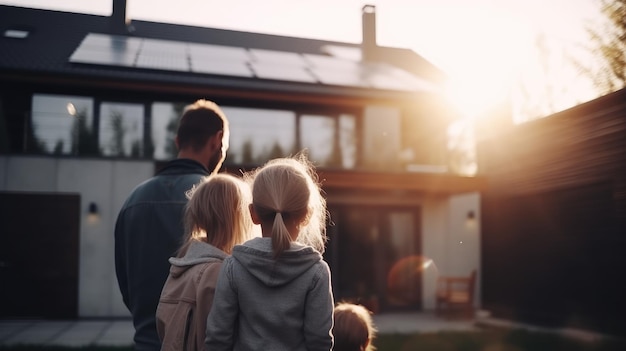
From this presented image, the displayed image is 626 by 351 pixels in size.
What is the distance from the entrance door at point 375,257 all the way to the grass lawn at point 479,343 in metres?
3.78

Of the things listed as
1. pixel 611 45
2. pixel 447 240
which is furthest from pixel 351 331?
pixel 611 45

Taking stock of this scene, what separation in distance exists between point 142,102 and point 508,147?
7.87 m

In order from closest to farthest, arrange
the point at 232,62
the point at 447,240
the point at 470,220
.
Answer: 1. the point at 232,62
2. the point at 447,240
3. the point at 470,220

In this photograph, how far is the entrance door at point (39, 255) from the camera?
11.7 meters

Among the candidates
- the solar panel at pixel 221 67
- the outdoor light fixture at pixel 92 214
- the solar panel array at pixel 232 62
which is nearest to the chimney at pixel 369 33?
the solar panel array at pixel 232 62

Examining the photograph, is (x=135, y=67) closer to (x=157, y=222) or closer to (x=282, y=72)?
(x=282, y=72)

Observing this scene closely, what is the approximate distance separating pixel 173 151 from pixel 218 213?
10816 mm

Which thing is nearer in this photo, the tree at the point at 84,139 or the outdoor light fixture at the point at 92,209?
the outdoor light fixture at the point at 92,209

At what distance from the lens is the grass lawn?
→ 770 cm

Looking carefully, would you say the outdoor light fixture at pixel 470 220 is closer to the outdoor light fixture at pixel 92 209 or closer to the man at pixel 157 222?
the outdoor light fixture at pixel 92 209

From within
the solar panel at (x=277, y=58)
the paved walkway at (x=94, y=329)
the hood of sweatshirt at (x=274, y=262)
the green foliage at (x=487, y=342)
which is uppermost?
the solar panel at (x=277, y=58)

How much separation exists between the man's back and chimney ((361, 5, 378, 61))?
54.1 ft

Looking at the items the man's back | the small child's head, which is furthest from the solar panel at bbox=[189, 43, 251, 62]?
the man's back

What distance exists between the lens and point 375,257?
13305 millimetres
